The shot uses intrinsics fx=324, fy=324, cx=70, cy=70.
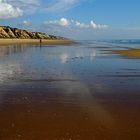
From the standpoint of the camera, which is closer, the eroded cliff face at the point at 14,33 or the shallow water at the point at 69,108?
the shallow water at the point at 69,108

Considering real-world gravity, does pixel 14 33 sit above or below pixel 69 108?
below

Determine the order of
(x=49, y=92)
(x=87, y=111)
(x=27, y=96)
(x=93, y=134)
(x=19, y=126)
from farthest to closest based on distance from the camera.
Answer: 1. (x=49, y=92)
2. (x=27, y=96)
3. (x=87, y=111)
4. (x=19, y=126)
5. (x=93, y=134)

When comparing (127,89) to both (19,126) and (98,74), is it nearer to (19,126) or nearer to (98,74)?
(98,74)

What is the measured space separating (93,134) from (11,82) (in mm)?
7446

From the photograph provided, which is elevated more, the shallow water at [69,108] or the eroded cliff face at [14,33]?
the shallow water at [69,108]

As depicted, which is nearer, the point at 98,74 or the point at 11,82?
the point at 11,82

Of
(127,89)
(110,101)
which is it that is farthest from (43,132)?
(127,89)

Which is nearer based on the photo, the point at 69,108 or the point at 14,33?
the point at 69,108

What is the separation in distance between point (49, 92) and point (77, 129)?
14.3 ft

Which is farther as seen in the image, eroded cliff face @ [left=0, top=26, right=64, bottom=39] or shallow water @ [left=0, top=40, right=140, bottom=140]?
eroded cliff face @ [left=0, top=26, right=64, bottom=39]

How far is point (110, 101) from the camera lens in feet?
35.1

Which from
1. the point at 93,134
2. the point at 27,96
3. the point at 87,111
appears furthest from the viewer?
the point at 27,96

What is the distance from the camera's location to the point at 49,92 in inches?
475

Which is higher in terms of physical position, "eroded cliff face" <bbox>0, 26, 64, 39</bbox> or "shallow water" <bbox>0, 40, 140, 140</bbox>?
"shallow water" <bbox>0, 40, 140, 140</bbox>
